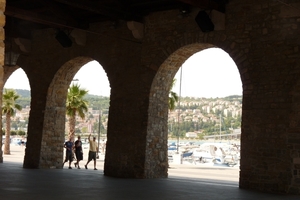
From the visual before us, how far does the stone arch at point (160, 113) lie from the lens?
12.2m

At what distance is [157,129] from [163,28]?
2691 millimetres

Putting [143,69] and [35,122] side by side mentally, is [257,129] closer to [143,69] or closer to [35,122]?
[143,69]

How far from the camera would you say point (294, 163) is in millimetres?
9602

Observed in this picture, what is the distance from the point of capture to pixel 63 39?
45.8ft

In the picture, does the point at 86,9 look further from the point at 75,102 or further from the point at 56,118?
the point at 75,102

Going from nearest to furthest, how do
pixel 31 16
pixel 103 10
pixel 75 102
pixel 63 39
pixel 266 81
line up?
pixel 266 81 < pixel 103 10 < pixel 31 16 < pixel 63 39 < pixel 75 102

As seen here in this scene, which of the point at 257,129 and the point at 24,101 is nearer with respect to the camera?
the point at 257,129

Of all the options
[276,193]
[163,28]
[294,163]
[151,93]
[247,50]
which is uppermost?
[163,28]

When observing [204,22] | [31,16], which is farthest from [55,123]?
[204,22]

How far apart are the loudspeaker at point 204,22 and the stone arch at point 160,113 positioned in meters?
1.00

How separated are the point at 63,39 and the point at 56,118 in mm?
2813

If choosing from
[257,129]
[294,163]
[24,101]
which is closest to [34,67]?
[257,129]

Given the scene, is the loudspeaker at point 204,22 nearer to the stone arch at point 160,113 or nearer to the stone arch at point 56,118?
the stone arch at point 160,113

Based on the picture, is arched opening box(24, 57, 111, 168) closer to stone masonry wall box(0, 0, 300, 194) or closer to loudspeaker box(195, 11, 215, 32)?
stone masonry wall box(0, 0, 300, 194)
